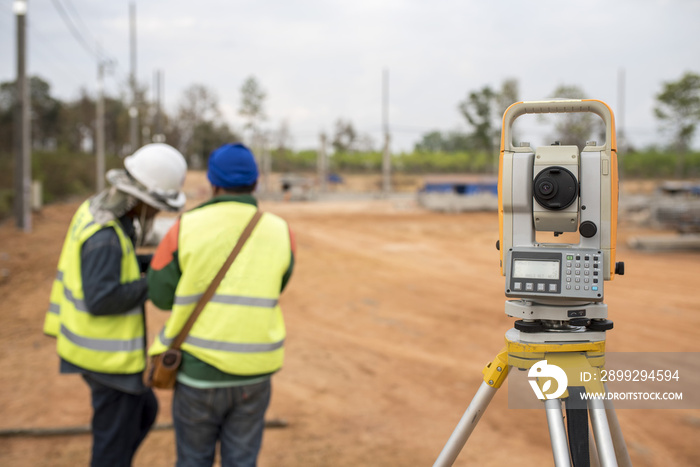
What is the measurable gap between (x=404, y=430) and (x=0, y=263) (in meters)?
8.80

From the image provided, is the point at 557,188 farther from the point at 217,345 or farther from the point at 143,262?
the point at 143,262

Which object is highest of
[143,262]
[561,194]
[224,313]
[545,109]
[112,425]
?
[545,109]

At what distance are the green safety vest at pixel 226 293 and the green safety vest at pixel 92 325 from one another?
38 cm

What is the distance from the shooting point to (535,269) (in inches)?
58.8

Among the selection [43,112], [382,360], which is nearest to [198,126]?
[43,112]

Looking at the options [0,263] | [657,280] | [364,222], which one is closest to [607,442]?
[657,280]

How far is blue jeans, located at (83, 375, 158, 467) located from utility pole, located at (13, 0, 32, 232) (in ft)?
40.6

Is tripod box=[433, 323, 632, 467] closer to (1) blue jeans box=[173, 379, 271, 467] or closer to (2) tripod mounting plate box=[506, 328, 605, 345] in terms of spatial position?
(2) tripod mounting plate box=[506, 328, 605, 345]

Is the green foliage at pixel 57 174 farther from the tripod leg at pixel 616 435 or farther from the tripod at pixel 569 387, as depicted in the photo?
the tripod leg at pixel 616 435

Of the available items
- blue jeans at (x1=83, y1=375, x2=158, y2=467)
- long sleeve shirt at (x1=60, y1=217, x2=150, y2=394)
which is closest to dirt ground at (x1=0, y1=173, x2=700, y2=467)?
blue jeans at (x1=83, y1=375, x2=158, y2=467)

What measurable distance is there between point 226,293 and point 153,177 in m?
0.85

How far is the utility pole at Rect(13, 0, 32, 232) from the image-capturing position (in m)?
12.9

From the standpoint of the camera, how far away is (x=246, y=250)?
7.29 feet

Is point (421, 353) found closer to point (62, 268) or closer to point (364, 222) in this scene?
point (62, 268)
